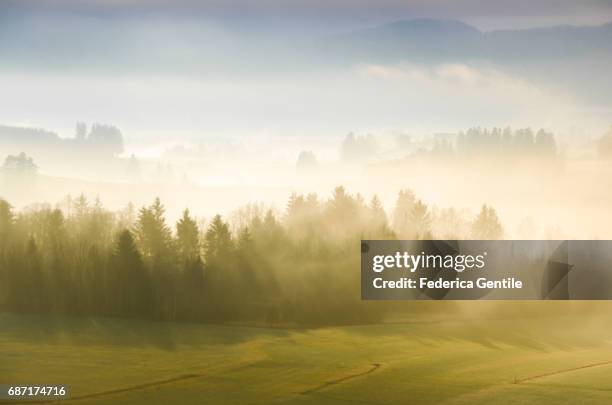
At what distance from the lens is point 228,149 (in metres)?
17.3

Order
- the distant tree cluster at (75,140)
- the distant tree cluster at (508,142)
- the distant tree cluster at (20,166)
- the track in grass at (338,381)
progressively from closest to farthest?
the track in grass at (338,381) < the distant tree cluster at (75,140) < the distant tree cluster at (20,166) < the distant tree cluster at (508,142)

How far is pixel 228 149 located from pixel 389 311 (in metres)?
5.60

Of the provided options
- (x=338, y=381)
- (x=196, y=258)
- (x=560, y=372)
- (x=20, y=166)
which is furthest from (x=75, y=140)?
(x=560, y=372)

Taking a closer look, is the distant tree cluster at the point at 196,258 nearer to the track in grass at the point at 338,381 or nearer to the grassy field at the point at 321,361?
the grassy field at the point at 321,361

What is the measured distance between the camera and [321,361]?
15.6m

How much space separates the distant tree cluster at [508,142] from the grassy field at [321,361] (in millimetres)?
4048

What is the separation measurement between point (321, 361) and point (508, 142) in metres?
7.05

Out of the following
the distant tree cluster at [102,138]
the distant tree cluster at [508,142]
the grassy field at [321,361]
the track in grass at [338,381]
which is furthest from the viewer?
the distant tree cluster at [508,142]

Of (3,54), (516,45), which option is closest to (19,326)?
(3,54)

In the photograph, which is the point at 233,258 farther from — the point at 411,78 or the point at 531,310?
the point at 531,310

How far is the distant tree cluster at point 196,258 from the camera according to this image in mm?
16844

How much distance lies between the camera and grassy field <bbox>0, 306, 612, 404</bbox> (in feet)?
45.0

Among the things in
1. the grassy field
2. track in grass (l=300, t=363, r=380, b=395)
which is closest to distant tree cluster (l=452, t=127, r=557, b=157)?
the grassy field

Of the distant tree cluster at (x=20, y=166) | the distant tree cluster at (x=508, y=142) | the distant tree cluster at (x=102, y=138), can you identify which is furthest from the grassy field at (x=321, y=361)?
the distant tree cluster at (x=102, y=138)
